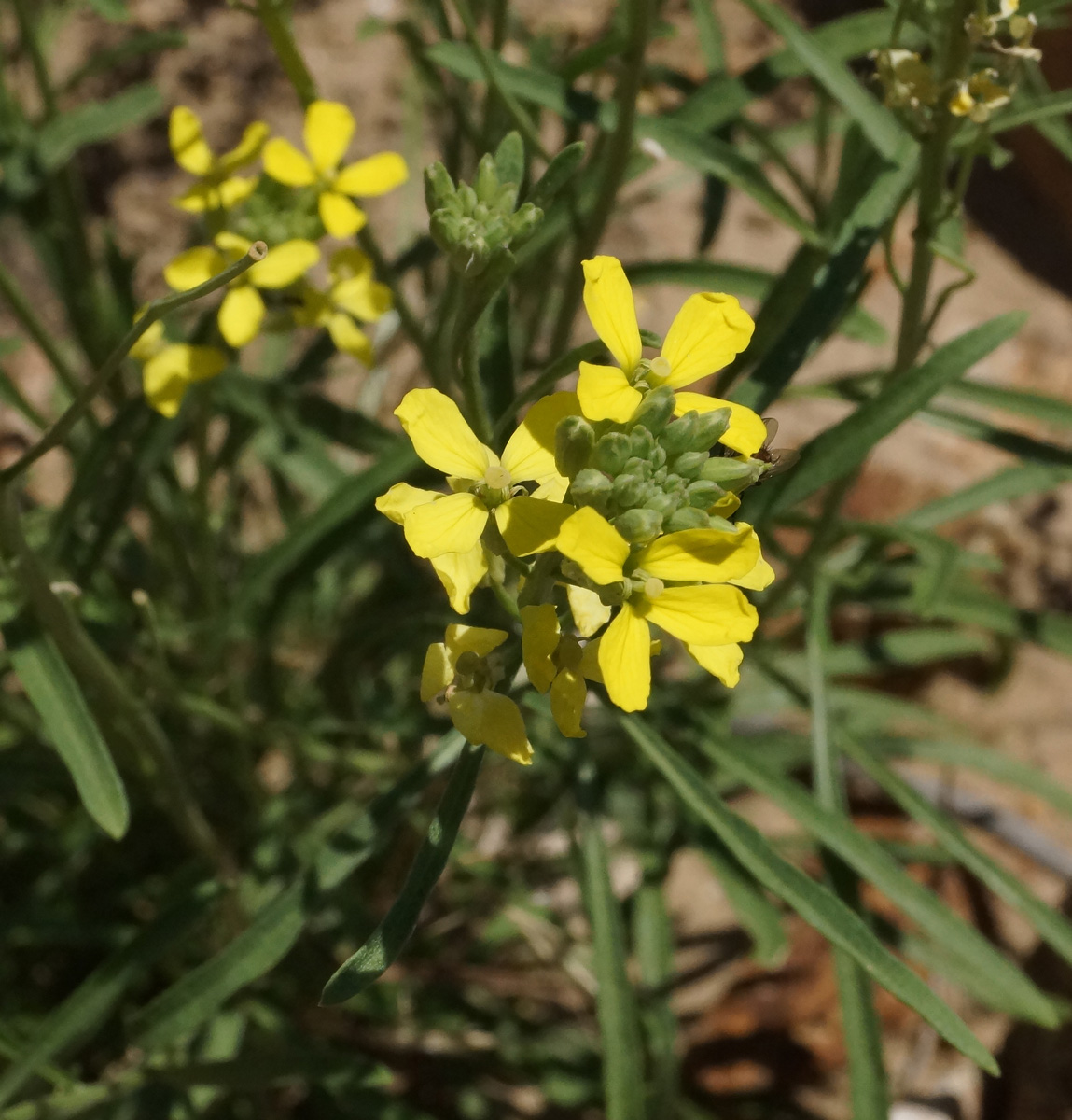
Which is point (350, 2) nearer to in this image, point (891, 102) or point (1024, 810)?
point (891, 102)

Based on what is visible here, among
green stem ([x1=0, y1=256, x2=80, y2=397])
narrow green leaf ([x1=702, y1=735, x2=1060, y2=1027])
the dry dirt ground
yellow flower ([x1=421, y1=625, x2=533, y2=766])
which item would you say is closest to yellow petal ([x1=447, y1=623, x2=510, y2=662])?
yellow flower ([x1=421, y1=625, x2=533, y2=766])

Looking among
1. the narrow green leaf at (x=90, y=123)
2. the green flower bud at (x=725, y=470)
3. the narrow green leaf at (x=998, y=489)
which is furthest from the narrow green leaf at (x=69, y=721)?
the narrow green leaf at (x=998, y=489)

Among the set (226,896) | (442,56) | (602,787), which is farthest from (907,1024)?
(442,56)

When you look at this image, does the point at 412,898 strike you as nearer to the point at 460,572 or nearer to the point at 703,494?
the point at 460,572

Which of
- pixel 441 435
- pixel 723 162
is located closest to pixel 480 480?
pixel 441 435

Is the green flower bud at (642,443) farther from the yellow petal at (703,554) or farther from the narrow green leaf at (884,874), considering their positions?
the narrow green leaf at (884,874)

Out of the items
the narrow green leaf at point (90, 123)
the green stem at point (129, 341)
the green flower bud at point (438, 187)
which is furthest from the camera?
the narrow green leaf at point (90, 123)

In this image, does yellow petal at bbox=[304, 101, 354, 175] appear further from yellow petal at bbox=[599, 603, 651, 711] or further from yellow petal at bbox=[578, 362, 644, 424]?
yellow petal at bbox=[599, 603, 651, 711]
